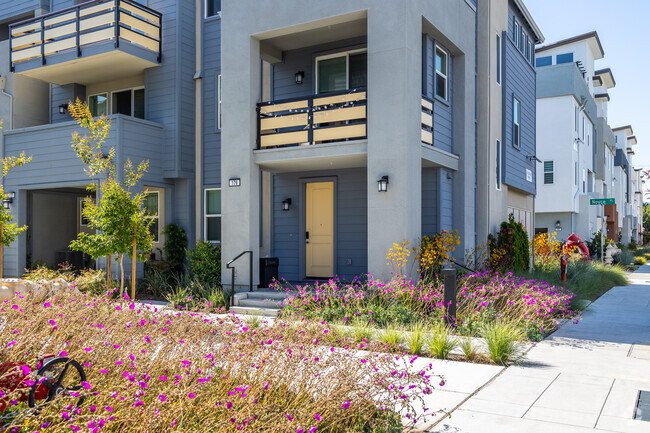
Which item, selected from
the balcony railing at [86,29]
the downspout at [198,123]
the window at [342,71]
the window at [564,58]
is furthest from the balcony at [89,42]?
the window at [564,58]

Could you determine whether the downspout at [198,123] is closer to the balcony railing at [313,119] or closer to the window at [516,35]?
the balcony railing at [313,119]

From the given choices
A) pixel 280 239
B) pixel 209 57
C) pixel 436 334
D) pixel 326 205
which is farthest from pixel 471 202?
pixel 209 57

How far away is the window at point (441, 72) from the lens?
1308 cm

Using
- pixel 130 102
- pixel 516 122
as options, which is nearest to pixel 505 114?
pixel 516 122

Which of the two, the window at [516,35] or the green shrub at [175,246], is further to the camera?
the window at [516,35]

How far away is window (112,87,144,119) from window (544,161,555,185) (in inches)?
808

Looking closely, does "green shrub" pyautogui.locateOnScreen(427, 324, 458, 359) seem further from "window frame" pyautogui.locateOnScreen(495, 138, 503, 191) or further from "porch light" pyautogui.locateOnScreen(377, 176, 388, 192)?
"window frame" pyautogui.locateOnScreen(495, 138, 503, 191)

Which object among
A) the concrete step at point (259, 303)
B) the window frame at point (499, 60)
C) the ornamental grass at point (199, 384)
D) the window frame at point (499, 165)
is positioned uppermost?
the window frame at point (499, 60)

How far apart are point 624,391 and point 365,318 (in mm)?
4330

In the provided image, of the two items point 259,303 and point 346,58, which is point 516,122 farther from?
point 259,303

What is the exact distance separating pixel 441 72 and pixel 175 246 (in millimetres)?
8527

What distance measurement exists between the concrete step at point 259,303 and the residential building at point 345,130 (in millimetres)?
900

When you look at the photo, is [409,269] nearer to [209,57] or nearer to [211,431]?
[211,431]

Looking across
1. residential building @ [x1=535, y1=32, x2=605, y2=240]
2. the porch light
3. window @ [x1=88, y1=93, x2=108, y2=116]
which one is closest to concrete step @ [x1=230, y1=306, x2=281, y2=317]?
the porch light
